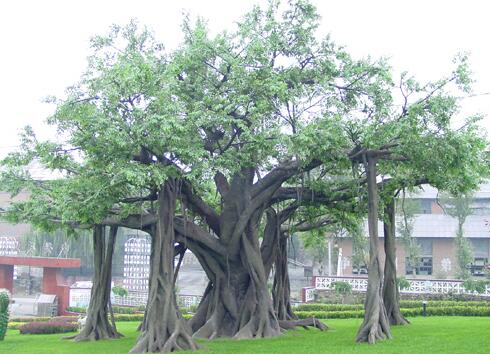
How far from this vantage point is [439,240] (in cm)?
4678

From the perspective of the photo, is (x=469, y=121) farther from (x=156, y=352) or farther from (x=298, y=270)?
(x=298, y=270)

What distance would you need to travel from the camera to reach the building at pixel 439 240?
4584 cm

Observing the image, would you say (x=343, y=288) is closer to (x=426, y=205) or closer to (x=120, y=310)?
(x=120, y=310)

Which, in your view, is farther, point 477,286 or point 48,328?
point 477,286

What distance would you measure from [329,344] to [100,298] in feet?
22.2

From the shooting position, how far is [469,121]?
14.9 metres

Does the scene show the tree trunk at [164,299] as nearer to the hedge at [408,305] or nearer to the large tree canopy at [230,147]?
the large tree canopy at [230,147]

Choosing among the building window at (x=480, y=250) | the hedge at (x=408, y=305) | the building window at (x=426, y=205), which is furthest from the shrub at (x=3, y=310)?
the building window at (x=480, y=250)

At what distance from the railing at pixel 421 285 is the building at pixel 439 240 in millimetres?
11607

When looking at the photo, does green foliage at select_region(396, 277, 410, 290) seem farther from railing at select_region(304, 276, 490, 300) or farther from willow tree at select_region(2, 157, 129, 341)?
willow tree at select_region(2, 157, 129, 341)

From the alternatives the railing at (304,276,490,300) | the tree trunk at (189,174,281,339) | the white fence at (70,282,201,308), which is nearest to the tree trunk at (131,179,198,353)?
the tree trunk at (189,174,281,339)

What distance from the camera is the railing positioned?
101 ft

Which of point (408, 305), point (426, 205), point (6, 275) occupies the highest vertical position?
point (426, 205)

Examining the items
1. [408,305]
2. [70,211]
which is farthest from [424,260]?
[70,211]
